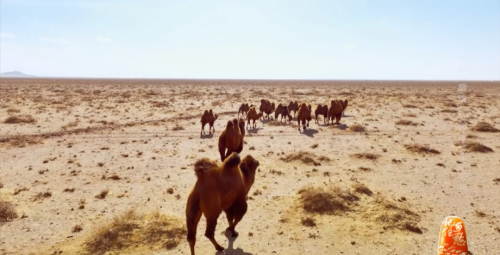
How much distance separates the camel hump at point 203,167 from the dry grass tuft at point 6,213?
6.19 meters

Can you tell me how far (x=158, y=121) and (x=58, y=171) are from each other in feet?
44.0

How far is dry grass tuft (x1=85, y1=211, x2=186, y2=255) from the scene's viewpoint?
7.15 metres

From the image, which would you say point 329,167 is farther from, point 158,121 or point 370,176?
point 158,121

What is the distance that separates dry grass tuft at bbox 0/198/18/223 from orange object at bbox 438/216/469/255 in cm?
983

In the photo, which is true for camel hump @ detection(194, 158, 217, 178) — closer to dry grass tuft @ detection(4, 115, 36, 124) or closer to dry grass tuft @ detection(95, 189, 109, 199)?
dry grass tuft @ detection(95, 189, 109, 199)

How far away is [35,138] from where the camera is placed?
748 inches

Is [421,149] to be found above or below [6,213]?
above

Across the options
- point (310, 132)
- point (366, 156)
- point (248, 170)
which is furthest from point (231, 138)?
point (310, 132)

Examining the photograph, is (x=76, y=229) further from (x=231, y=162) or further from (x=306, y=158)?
(x=306, y=158)

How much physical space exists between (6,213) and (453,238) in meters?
10.2

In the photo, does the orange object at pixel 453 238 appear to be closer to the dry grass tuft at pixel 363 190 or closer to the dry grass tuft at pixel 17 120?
the dry grass tuft at pixel 363 190

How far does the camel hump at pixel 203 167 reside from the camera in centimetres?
577

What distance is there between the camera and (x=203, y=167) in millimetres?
5812

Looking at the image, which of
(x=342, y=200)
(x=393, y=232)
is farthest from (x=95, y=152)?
(x=393, y=232)
